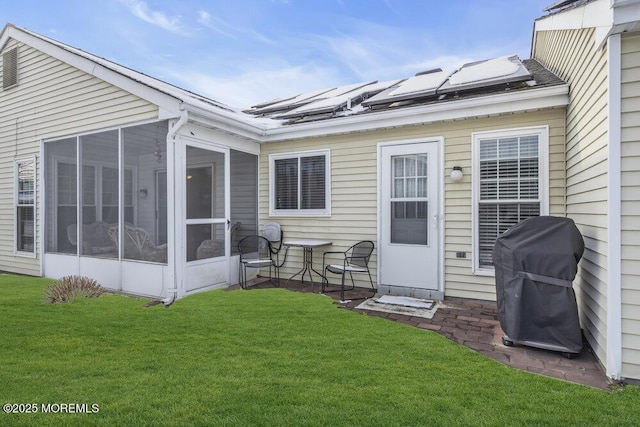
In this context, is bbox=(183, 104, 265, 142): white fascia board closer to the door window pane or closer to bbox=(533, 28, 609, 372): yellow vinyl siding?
the door window pane

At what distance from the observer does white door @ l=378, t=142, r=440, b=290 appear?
4934 mm

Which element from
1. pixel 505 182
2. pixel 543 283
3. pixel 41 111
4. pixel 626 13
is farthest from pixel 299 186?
pixel 41 111

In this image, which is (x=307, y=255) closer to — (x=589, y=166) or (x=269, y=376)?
(x=269, y=376)

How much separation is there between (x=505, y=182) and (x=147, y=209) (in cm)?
496

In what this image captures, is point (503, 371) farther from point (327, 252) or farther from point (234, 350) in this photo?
point (327, 252)

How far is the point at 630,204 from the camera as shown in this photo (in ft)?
8.33

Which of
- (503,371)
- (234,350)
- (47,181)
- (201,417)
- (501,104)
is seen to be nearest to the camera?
(201,417)

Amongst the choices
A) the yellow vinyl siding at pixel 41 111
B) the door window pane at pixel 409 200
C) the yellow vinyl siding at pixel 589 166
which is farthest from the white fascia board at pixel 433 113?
the yellow vinyl siding at pixel 41 111

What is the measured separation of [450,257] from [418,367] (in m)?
2.39

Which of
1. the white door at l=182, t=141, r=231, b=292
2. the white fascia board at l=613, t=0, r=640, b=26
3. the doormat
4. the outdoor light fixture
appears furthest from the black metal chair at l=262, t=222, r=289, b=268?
the white fascia board at l=613, t=0, r=640, b=26

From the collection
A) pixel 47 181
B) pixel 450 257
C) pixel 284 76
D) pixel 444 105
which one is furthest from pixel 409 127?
pixel 284 76

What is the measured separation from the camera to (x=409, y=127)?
5074 mm

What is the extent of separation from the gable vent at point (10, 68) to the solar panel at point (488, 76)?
8073mm

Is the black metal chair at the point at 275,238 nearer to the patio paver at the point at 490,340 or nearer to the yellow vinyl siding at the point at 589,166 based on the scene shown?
the patio paver at the point at 490,340
